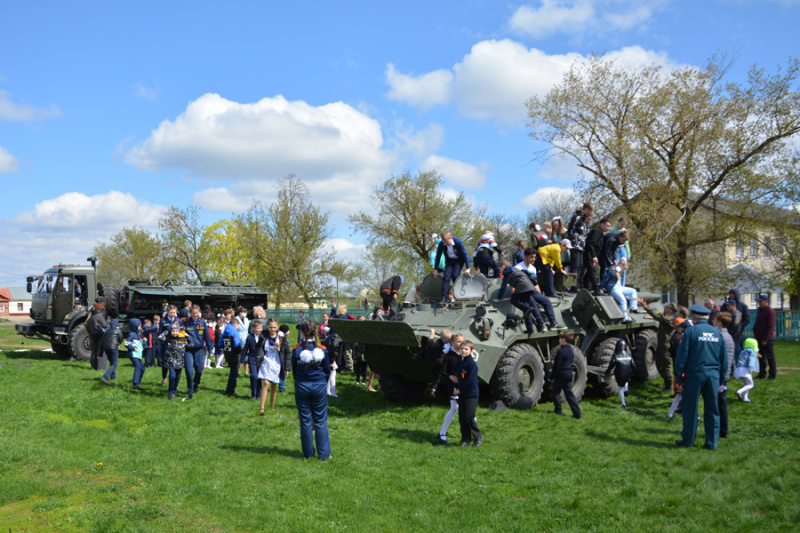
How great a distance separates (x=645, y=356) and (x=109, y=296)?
52.2 feet

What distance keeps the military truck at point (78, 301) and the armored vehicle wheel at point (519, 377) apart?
13.0 meters

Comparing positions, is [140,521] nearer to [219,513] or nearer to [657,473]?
[219,513]

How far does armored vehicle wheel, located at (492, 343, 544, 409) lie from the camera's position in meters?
9.91

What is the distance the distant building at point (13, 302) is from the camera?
86.0 m

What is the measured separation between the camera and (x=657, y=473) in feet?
22.2

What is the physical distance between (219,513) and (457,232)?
32631 millimetres

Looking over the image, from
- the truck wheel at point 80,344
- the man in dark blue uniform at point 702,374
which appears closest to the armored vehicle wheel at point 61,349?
the truck wheel at point 80,344

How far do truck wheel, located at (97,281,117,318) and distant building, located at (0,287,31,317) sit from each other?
7498cm

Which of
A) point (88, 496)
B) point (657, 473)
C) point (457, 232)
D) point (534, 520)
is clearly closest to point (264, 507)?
point (88, 496)

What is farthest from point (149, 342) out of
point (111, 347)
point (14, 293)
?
point (14, 293)

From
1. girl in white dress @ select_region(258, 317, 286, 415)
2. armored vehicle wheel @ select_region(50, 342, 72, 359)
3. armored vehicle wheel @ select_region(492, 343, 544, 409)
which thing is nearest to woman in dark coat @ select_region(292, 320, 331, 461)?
girl in white dress @ select_region(258, 317, 286, 415)

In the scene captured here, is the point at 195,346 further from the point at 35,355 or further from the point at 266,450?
the point at 35,355

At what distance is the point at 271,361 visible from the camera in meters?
10.3

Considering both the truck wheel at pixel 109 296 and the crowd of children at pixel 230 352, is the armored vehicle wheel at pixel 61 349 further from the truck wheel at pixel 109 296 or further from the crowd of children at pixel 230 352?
the crowd of children at pixel 230 352
